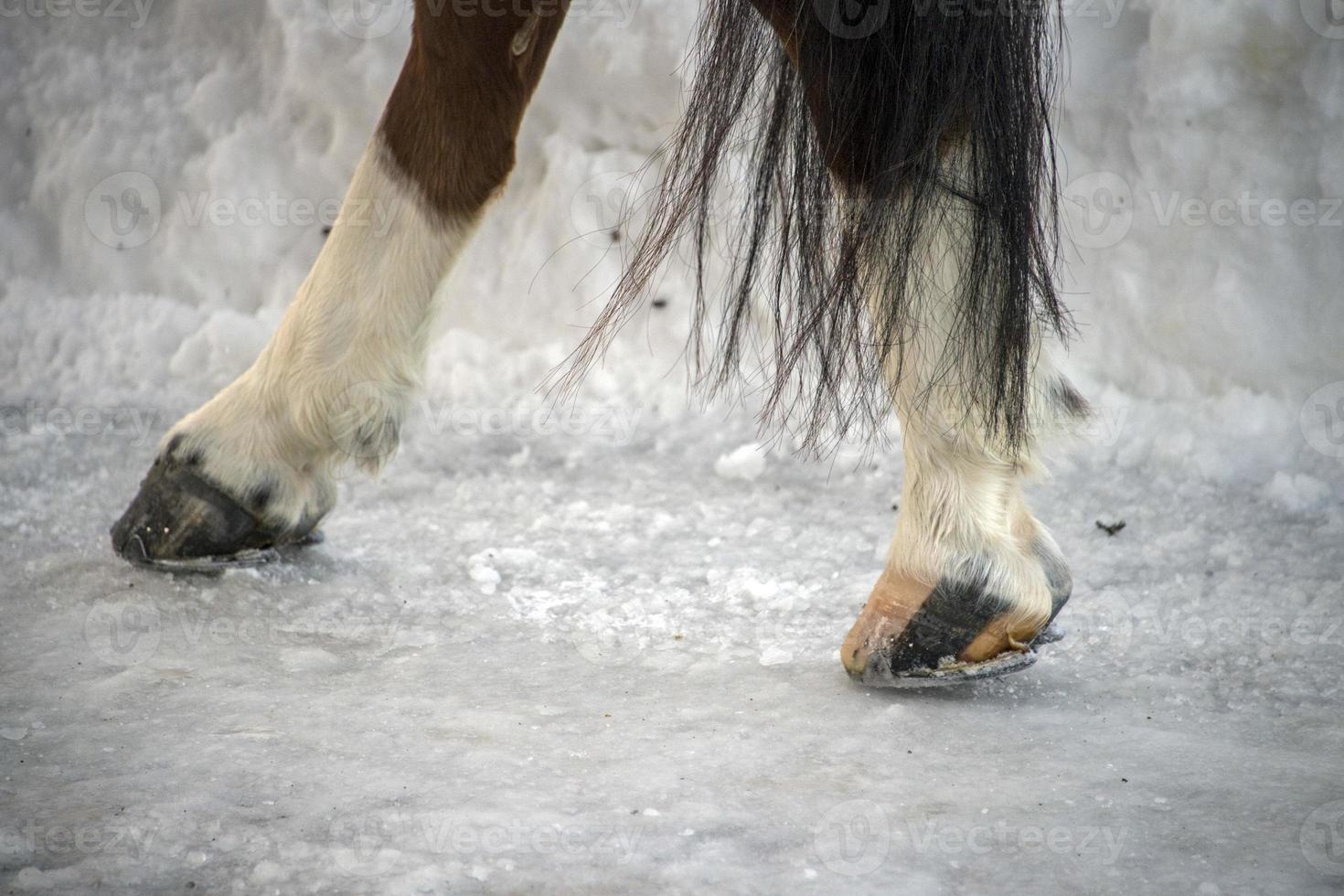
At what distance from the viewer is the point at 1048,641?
1.35m

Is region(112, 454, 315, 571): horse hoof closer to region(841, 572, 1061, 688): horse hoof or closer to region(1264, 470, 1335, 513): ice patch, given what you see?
region(841, 572, 1061, 688): horse hoof

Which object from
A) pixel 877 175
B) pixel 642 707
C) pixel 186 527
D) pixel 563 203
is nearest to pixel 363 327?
pixel 186 527

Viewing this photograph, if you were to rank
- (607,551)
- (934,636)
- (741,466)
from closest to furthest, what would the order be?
(934,636) → (607,551) → (741,466)

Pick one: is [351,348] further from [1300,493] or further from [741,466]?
[1300,493]

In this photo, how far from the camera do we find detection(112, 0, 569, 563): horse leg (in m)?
1.48

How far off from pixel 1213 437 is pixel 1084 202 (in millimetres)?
445

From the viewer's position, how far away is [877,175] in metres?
1.07

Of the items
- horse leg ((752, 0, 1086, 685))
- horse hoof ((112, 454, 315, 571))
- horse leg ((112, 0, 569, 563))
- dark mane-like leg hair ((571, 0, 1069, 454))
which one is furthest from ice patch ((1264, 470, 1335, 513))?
horse hoof ((112, 454, 315, 571))

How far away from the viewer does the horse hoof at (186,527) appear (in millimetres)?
1527

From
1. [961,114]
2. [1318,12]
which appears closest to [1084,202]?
[1318,12]

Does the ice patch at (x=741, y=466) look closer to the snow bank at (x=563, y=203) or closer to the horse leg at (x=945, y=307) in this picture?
the snow bank at (x=563, y=203)

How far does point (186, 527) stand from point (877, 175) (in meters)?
0.94

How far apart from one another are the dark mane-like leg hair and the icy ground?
1.05 feet

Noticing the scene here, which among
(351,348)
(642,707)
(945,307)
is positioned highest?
(945,307)
